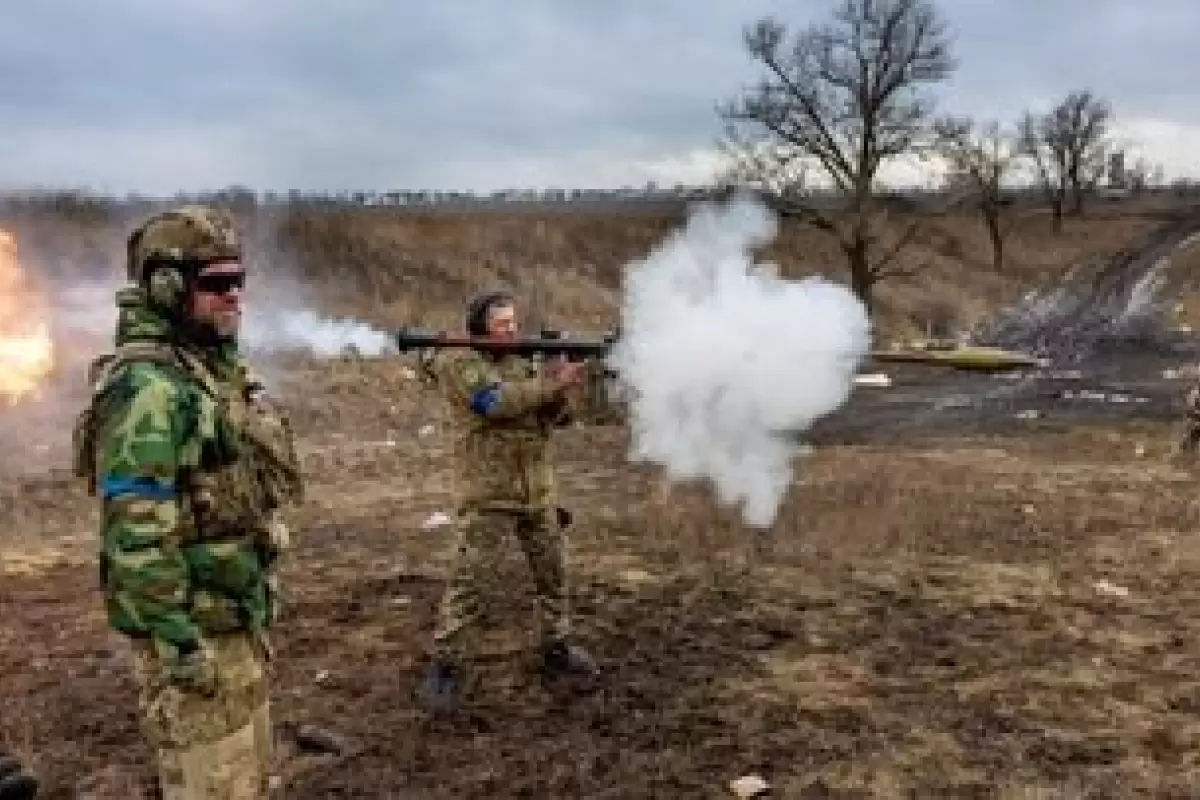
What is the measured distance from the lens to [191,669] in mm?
3982

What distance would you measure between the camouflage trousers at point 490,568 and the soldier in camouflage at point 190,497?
2.45 meters

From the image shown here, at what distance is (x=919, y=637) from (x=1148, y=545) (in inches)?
127

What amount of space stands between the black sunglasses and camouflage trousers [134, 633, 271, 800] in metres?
1.07

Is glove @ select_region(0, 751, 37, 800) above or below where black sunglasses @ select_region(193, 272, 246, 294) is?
below

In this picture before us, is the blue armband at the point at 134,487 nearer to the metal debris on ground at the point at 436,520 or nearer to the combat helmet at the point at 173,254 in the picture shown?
the combat helmet at the point at 173,254

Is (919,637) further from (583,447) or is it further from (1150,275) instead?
(1150,275)

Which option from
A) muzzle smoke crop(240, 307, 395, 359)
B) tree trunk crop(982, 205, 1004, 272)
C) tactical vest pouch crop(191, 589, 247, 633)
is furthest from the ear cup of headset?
tree trunk crop(982, 205, 1004, 272)

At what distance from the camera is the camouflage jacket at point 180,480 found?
3.91 meters

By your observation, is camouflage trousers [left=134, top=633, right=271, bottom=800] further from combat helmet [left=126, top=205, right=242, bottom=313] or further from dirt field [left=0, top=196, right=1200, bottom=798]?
dirt field [left=0, top=196, right=1200, bottom=798]

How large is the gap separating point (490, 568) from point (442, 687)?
0.65 meters

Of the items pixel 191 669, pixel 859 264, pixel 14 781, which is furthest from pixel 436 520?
pixel 859 264

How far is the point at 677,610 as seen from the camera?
8695mm

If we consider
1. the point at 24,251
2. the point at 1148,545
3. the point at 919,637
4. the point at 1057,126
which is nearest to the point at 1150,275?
the point at 1057,126

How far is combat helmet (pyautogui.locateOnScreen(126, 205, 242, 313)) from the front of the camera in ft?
13.6
